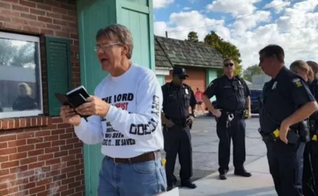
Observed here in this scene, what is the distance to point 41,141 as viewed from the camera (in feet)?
12.8

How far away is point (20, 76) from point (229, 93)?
333cm

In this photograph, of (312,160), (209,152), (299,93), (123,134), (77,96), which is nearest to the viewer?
(77,96)

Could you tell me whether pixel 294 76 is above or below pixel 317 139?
above

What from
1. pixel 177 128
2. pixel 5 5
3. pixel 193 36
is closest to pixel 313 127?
pixel 177 128

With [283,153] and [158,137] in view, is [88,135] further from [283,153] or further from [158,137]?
[283,153]

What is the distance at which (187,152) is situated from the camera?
548cm

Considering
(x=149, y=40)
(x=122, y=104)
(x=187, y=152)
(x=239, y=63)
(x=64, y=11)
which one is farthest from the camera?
(x=239, y=63)

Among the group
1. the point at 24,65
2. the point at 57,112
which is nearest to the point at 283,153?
the point at 57,112

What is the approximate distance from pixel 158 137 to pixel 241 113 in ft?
12.8

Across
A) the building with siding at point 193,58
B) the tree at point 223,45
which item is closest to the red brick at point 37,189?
the building with siding at point 193,58

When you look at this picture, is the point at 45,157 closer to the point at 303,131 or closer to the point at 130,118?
the point at 130,118

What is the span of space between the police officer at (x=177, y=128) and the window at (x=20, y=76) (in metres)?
2.10

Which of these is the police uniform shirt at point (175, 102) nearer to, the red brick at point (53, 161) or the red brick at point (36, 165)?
the red brick at point (53, 161)

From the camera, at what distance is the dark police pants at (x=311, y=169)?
4.32m
